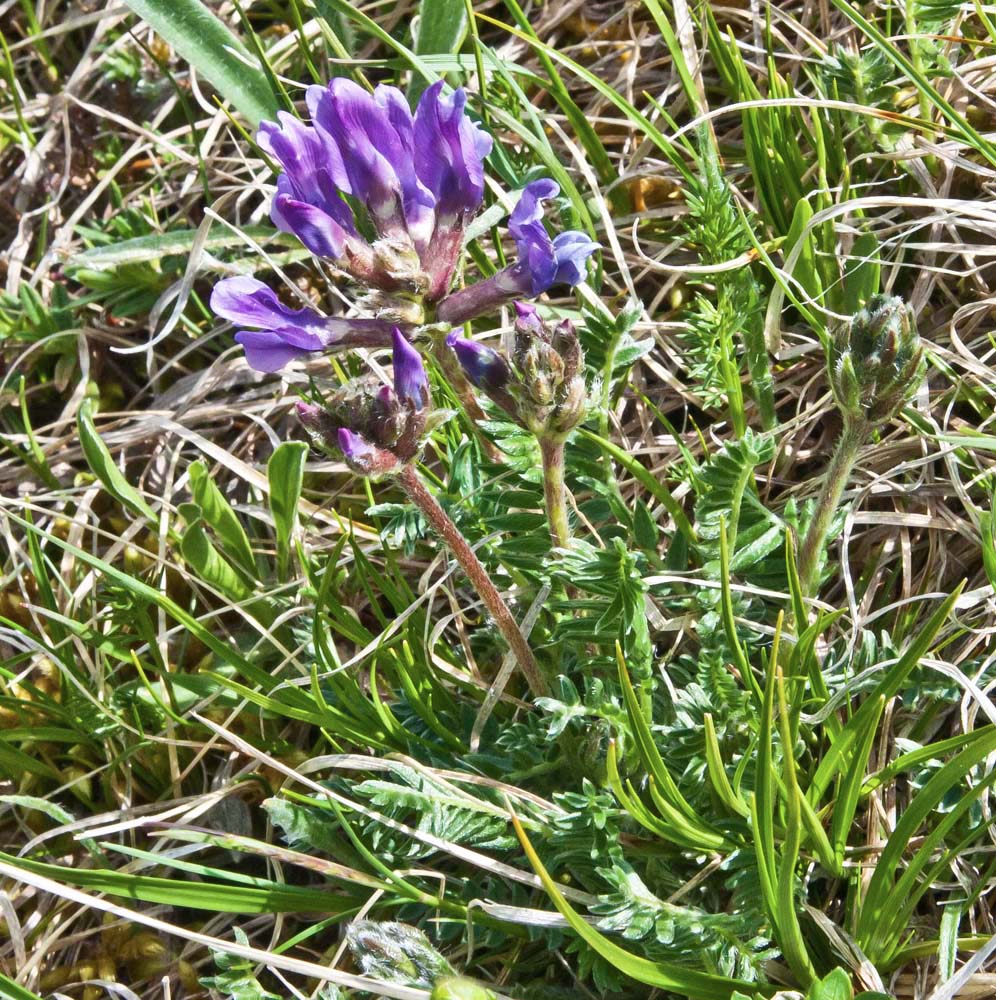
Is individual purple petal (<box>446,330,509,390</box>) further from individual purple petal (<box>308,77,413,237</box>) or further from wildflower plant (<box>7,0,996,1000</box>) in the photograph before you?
individual purple petal (<box>308,77,413,237</box>)

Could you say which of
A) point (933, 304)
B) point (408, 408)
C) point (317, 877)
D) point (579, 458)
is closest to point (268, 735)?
point (317, 877)

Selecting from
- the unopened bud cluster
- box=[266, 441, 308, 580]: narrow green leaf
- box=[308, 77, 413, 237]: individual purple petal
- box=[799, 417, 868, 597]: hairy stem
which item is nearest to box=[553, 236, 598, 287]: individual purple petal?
the unopened bud cluster

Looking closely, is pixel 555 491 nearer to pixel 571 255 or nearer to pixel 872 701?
pixel 571 255

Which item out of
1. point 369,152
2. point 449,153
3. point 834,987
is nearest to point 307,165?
point 369,152

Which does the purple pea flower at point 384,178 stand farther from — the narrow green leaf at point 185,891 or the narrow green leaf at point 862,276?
the narrow green leaf at point 185,891

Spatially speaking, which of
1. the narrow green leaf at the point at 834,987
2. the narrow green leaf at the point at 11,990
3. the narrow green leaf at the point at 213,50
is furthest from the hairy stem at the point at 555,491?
the narrow green leaf at the point at 213,50

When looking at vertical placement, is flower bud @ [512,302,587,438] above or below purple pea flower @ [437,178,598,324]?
below

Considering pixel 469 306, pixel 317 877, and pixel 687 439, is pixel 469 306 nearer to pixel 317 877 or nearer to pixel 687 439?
pixel 687 439

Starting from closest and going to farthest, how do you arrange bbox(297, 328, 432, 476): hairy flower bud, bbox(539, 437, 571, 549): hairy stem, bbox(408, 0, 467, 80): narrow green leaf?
1. bbox(297, 328, 432, 476): hairy flower bud
2. bbox(539, 437, 571, 549): hairy stem
3. bbox(408, 0, 467, 80): narrow green leaf

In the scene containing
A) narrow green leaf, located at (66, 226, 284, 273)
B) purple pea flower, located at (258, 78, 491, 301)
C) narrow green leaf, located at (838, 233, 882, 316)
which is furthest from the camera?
narrow green leaf, located at (66, 226, 284, 273)
